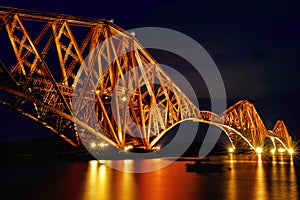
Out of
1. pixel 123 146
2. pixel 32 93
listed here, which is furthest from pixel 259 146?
pixel 32 93

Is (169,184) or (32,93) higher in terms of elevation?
(32,93)

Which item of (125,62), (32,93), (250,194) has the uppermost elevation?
(125,62)

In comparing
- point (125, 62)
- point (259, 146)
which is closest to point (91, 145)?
point (125, 62)

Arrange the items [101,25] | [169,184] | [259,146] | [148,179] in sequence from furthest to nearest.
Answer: [259,146], [101,25], [148,179], [169,184]

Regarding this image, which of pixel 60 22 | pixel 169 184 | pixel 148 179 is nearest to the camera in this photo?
pixel 169 184

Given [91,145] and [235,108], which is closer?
[91,145]

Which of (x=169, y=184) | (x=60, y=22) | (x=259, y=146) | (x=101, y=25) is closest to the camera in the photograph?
(x=169, y=184)

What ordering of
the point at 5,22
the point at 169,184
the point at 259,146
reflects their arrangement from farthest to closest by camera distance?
the point at 259,146
the point at 5,22
the point at 169,184

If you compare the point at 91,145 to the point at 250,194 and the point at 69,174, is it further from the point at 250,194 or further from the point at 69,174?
the point at 250,194

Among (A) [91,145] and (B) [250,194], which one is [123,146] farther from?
(B) [250,194]
